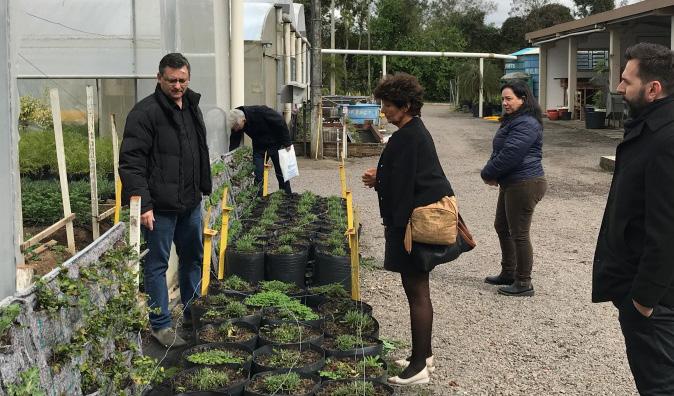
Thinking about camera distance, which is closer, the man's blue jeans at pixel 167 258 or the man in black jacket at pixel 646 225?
the man in black jacket at pixel 646 225

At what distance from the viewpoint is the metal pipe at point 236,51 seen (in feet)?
30.7

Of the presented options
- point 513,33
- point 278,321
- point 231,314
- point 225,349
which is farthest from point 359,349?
point 513,33

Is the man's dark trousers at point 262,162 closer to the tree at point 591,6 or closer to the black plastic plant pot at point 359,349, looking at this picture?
the black plastic plant pot at point 359,349

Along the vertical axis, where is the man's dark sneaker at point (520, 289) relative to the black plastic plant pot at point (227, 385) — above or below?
below

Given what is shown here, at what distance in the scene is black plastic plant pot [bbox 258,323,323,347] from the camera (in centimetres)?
444

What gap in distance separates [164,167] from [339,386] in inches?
71.5

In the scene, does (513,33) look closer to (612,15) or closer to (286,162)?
(612,15)

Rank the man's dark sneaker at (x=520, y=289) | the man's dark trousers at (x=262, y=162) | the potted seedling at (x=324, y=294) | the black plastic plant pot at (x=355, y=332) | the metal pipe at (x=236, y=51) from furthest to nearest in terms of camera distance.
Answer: the man's dark trousers at (x=262, y=162)
the metal pipe at (x=236, y=51)
the man's dark sneaker at (x=520, y=289)
the potted seedling at (x=324, y=294)
the black plastic plant pot at (x=355, y=332)

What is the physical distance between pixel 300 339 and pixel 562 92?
98.1 ft

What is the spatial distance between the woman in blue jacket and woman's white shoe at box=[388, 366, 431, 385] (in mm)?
2155

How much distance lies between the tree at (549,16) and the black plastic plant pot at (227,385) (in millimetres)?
61004

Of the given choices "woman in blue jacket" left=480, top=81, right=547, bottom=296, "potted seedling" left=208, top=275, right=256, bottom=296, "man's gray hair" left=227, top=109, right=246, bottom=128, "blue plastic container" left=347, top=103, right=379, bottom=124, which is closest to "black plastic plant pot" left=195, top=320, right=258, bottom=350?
"potted seedling" left=208, top=275, right=256, bottom=296

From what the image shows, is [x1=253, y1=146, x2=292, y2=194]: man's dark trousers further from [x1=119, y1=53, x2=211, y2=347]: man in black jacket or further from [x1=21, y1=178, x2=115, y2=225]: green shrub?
[x1=119, y1=53, x2=211, y2=347]: man in black jacket

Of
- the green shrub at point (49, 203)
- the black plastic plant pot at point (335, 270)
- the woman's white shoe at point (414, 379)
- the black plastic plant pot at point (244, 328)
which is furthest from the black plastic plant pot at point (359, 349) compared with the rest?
the green shrub at point (49, 203)
